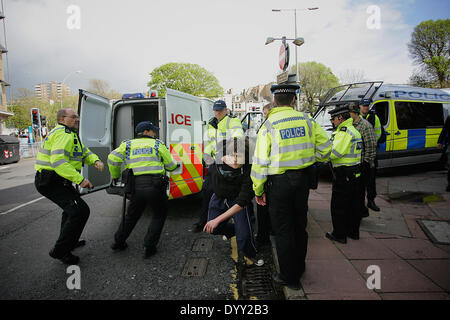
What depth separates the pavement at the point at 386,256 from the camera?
220 centimetres

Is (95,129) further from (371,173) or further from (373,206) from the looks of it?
(373,206)

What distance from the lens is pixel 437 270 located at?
252cm

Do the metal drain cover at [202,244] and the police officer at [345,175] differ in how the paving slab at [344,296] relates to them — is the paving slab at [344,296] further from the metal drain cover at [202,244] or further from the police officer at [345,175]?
the metal drain cover at [202,244]

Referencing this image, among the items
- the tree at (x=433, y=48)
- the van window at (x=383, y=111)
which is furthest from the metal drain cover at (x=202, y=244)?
the tree at (x=433, y=48)

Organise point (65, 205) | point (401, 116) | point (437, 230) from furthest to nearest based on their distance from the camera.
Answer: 1. point (401, 116)
2. point (437, 230)
3. point (65, 205)

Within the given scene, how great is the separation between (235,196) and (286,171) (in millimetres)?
710

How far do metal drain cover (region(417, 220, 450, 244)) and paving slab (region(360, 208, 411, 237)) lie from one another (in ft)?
0.78

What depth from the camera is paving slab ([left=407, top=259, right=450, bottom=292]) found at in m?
2.31

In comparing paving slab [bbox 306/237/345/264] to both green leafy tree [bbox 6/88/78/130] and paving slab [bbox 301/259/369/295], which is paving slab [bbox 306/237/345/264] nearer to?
paving slab [bbox 301/259/369/295]

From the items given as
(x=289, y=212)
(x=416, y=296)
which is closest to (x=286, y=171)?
(x=289, y=212)

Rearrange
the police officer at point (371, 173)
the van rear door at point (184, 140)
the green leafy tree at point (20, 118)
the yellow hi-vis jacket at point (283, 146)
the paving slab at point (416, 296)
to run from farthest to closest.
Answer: the green leafy tree at point (20, 118)
the police officer at point (371, 173)
the van rear door at point (184, 140)
the yellow hi-vis jacket at point (283, 146)
the paving slab at point (416, 296)

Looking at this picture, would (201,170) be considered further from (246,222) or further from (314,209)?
(314,209)

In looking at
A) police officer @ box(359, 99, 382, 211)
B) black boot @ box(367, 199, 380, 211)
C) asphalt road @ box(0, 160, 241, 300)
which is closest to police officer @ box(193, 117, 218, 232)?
asphalt road @ box(0, 160, 241, 300)

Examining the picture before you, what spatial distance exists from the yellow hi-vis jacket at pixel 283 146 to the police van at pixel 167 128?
80.5 inches
